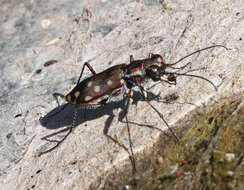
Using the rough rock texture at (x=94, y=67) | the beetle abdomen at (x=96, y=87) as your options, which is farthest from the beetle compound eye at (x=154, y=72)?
the beetle abdomen at (x=96, y=87)

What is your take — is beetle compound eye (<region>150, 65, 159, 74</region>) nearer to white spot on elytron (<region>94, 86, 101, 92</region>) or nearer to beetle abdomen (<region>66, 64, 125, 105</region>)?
beetle abdomen (<region>66, 64, 125, 105</region>)

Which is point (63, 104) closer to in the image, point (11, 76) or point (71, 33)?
point (11, 76)

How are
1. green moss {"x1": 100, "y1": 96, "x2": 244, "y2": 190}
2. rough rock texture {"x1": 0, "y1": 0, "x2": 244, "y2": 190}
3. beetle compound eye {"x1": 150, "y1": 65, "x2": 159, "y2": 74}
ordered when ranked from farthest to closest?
beetle compound eye {"x1": 150, "y1": 65, "x2": 159, "y2": 74} < rough rock texture {"x1": 0, "y1": 0, "x2": 244, "y2": 190} < green moss {"x1": 100, "y1": 96, "x2": 244, "y2": 190}

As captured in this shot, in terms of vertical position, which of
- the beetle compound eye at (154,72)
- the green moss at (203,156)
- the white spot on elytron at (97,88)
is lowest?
the green moss at (203,156)

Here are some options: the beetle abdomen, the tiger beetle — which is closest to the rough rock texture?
the tiger beetle

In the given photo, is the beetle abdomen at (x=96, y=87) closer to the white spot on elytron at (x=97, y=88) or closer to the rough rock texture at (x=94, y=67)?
the white spot on elytron at (x=97, y=88)

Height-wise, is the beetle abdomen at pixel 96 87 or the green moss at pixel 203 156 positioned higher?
the beetle abdomen at pixel 96 87

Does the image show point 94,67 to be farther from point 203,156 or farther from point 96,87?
point 203,156

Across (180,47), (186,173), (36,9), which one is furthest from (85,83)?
(36,9)

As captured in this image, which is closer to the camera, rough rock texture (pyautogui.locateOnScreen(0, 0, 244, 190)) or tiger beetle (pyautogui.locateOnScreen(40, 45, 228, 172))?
rough rock texture (pyautogui.locateOnScreen(0, 0, 244, 190))
